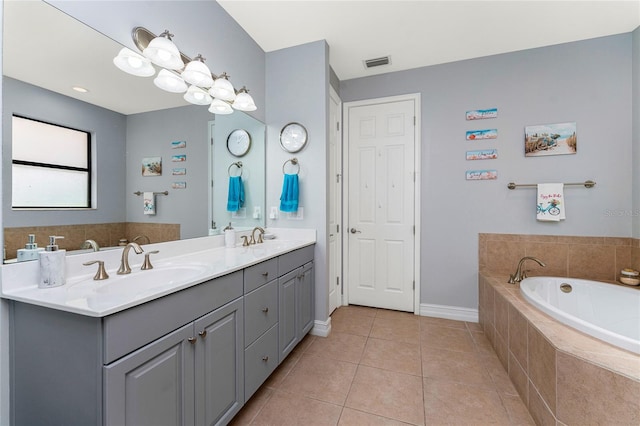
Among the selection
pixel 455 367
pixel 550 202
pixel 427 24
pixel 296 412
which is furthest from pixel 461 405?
pixel 427 24

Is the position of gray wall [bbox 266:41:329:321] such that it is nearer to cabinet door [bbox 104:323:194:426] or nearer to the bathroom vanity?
the bathroom vanity

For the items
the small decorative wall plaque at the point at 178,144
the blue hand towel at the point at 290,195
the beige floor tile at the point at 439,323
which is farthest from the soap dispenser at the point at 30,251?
the beige floor tile at the point at 439,323

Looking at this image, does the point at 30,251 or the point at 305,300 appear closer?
the point at 30,251

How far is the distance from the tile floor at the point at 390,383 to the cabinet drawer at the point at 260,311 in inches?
17.1

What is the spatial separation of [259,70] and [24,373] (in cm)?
250

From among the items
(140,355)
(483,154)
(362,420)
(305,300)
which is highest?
(483,154)

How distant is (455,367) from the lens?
1947 mm

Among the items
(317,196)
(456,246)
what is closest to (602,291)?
(456,246)

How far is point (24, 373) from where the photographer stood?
97 cm

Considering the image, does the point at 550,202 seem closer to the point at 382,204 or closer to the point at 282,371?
the point at 382,204

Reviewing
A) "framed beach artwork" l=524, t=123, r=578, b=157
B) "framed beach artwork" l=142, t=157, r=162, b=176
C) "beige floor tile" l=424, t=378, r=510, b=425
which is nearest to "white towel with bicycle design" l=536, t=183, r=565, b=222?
"framed beach artwork" l=524, t=123, r=578, b=157

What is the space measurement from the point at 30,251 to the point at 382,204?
271 centimetres

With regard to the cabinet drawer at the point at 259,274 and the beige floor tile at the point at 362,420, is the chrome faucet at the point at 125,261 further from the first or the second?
the beige floor tile at the point at 362,420

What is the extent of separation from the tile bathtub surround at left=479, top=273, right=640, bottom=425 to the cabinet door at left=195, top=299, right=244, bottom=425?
5.14ft
